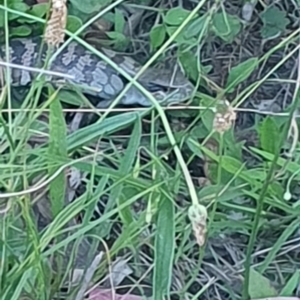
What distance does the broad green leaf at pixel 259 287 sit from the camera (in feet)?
4.99

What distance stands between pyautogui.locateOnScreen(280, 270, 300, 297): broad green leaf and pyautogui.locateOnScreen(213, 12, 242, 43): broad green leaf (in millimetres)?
637

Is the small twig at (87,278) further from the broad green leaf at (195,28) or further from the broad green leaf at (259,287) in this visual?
the broad green leaf at (195,28)

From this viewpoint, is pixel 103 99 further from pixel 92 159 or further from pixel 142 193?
pixel 142 193

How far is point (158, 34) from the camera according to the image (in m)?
1.91

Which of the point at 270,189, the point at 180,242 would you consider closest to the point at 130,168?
A: the point at 180,242

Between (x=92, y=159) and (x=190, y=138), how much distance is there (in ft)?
0.74

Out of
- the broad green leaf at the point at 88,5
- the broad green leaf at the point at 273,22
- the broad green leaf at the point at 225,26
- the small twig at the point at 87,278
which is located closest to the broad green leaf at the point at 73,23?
the broad green leaf at the point at 88,5

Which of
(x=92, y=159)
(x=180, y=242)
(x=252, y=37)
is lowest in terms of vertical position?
(x=180, y=242)

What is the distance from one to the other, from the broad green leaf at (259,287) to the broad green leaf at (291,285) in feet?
0.08

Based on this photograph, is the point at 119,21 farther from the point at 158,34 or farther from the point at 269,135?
the point at 269,135

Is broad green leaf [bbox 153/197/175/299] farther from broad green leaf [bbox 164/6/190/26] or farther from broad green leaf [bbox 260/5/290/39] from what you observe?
broad green leaf [bbox 260/5/290/39]

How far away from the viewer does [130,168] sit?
1513 mm

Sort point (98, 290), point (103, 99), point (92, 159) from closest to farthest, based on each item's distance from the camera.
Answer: point (98, 290)
point (92, 159)
point (103, 99)

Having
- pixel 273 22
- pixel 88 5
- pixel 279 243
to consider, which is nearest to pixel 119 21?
pixel 88 5
